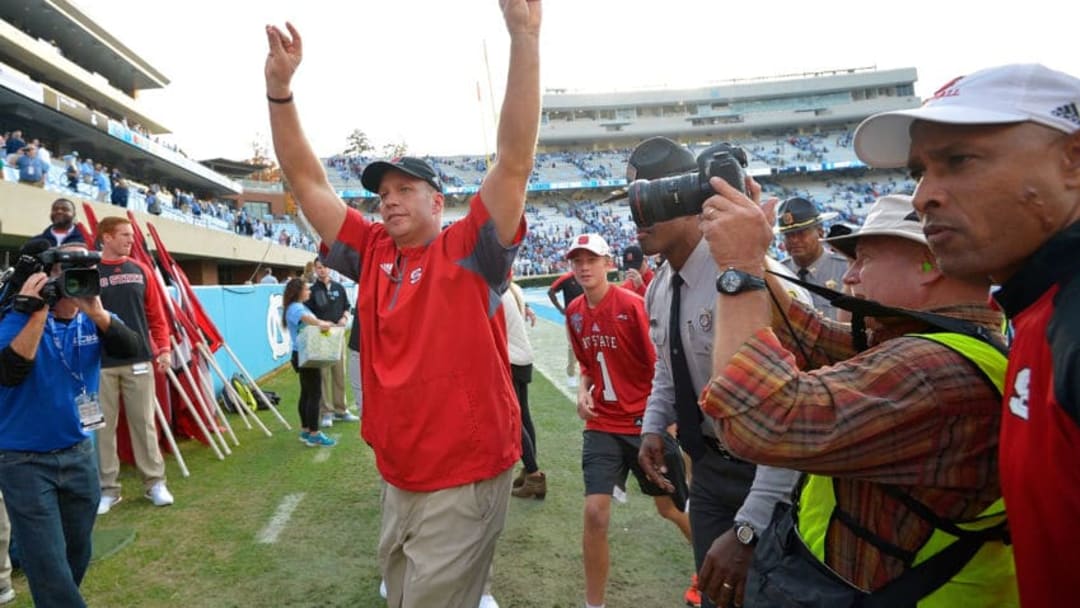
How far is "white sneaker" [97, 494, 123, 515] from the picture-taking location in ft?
17.0

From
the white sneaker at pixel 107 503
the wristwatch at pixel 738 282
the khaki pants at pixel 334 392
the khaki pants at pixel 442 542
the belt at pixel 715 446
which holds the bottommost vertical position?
the khaki pants at pixel 334 392

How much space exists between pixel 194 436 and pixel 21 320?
5.10m

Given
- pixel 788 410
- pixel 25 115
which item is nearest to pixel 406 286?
pixel 788 410

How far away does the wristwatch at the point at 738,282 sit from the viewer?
127cm

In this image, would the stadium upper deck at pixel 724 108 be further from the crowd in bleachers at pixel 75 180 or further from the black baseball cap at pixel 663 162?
the black baseball cap at pixel 663 162

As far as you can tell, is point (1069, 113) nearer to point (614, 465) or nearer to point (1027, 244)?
point (1027, 244)

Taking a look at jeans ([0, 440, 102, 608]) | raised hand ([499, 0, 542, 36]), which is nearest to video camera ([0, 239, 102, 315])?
jeans ([0, 440, 102, 608])

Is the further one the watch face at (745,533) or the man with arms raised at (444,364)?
the man with arms raised at (444,364)

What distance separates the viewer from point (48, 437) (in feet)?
9.70

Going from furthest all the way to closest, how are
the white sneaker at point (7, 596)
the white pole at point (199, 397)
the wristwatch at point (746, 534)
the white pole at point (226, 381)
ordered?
the white pole at point (226, 381) < the white pole at point (199, 397) < the white sneaker at point (7, 596) < the wristwatch at point (746, 534)

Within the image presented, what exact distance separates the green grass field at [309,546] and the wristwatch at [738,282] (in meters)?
A: 2.83

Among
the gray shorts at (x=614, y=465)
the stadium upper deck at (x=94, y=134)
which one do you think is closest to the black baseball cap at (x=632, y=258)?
the gray shorts at (x=614, y=465)

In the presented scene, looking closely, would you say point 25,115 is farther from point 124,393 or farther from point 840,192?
point 840,192

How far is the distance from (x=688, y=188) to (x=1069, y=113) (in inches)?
28.7
